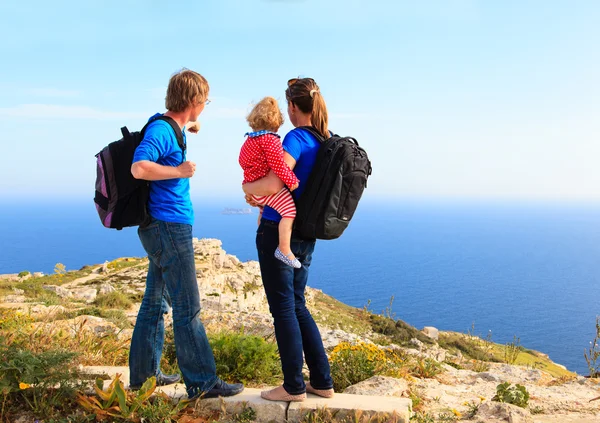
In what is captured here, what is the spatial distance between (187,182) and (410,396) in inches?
116

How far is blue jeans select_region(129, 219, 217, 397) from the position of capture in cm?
373

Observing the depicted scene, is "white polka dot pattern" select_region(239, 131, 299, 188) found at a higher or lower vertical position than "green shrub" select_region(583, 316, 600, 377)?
higher

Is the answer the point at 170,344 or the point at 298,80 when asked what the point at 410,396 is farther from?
the point at 298,80

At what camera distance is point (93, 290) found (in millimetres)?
16172

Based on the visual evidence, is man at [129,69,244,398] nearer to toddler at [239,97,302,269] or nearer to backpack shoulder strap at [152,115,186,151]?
backpack shoulder strap at [152,115,186,151]

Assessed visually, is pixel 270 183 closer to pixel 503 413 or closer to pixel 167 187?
pixel 167 187

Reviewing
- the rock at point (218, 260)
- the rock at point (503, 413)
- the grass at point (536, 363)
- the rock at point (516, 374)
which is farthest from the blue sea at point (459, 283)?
A: the rock at point (503, 413)

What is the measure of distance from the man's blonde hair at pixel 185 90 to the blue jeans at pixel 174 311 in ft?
2.97

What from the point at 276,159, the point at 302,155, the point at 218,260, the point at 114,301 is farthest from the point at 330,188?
the point at 218,260

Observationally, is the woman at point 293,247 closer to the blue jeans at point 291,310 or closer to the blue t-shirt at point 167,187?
the blue jeans at point 291,310

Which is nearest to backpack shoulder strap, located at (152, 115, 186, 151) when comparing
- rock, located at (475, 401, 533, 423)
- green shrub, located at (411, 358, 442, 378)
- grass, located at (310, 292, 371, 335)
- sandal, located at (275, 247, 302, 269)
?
sandal, located at (275, 247, 302, 269)

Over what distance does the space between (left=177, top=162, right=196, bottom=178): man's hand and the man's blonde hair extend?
1.50ft

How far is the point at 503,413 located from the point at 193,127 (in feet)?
11.9

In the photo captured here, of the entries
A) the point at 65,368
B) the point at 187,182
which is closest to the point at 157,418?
the point at 65,368
